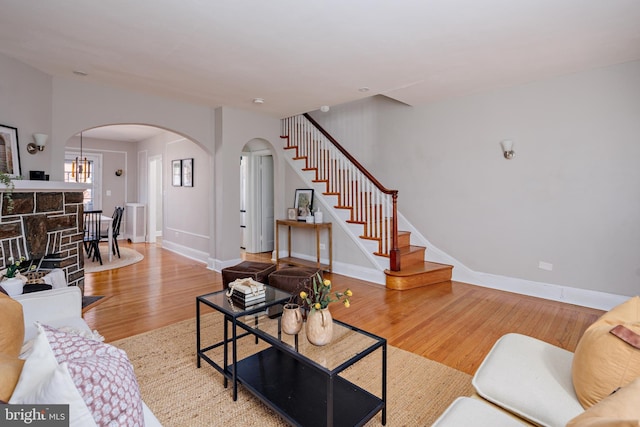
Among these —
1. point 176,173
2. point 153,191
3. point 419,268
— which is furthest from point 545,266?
point 153,191

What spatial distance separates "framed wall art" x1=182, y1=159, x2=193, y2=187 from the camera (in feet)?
20.7

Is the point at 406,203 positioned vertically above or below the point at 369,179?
below

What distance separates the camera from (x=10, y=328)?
1488 mm

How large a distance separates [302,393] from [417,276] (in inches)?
113

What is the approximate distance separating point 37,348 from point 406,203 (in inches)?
195

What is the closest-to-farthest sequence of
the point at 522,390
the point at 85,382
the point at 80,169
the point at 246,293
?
the point at 85,382
the point at 522,390
the point at 246,293
the point at 80,169

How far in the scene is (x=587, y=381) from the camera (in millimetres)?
1216

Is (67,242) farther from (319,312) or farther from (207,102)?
(319,312)

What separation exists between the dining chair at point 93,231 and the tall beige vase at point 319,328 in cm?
A: 537

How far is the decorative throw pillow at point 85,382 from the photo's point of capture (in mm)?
841

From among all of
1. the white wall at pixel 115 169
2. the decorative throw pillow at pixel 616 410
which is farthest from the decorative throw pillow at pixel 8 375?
the white wall at pixel 115 169

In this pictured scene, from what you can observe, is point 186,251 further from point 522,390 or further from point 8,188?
point 522,390

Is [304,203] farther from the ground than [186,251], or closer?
farther from the ground

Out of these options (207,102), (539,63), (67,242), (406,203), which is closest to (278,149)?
(207,102)
